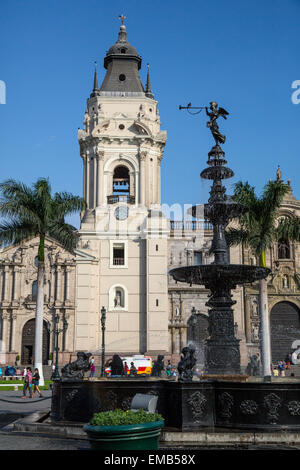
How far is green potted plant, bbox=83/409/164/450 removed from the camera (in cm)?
638

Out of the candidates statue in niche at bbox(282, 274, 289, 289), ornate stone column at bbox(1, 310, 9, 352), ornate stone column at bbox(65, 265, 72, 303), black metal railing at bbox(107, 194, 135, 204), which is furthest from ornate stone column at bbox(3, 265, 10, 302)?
statue in niche at bbox(282, 274, 289, 289)

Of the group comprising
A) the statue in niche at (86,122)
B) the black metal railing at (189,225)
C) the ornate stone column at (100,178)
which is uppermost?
the statue in niche at (86,122)

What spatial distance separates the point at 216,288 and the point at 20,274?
2878 centimetres

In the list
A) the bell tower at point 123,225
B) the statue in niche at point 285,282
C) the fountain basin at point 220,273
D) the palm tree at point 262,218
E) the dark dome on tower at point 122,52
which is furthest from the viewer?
the dark dome on tower at point 122,52

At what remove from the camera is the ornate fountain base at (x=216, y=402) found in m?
10.5

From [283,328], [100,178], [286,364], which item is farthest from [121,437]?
[283,328]

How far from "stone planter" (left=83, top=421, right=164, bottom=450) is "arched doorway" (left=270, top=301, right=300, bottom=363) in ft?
119

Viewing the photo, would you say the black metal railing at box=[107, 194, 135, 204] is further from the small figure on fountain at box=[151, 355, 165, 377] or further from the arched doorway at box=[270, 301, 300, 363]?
the small figure on fountain at box=[151, 355, 165, 377]

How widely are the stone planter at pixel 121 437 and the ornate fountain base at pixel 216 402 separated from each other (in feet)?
13.8

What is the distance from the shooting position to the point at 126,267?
132ft

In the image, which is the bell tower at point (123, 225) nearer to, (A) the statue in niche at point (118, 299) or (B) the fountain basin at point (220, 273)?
(A) the statue in niche at point (118, 299)

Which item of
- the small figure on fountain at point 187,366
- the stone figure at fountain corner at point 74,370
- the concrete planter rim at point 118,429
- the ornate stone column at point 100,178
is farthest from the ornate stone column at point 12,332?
the concrete planter rim at point 118,429
